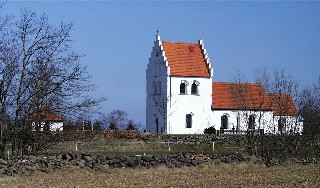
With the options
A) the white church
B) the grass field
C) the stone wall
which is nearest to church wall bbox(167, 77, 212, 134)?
the white church

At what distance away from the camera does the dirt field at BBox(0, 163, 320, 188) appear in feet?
63.3

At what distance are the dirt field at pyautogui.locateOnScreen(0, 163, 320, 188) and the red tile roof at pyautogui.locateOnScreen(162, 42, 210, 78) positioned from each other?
1632 inches

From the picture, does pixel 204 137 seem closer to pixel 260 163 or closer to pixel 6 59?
pixel 260 163

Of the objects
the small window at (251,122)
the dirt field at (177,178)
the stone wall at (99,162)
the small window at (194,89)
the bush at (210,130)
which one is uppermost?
the small window at (194,89)

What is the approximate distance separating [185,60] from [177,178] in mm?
47711

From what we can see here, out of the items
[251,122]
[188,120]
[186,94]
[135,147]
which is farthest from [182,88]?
[251,122]

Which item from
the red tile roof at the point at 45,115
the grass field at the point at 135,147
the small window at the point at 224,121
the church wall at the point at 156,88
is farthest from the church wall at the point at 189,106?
the red tile roof at the point at 45,115

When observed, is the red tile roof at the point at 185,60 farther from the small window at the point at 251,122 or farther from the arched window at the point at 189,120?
the small window at the point at 251,122

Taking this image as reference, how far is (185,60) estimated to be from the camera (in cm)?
6844

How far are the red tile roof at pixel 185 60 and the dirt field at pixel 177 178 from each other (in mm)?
41454

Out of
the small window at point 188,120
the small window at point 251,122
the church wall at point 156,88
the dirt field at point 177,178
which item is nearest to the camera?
the dirt field at point 177,178

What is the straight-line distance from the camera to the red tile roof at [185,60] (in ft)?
222

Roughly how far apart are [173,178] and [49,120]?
29.8ft

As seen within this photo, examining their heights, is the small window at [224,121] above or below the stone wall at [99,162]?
above
